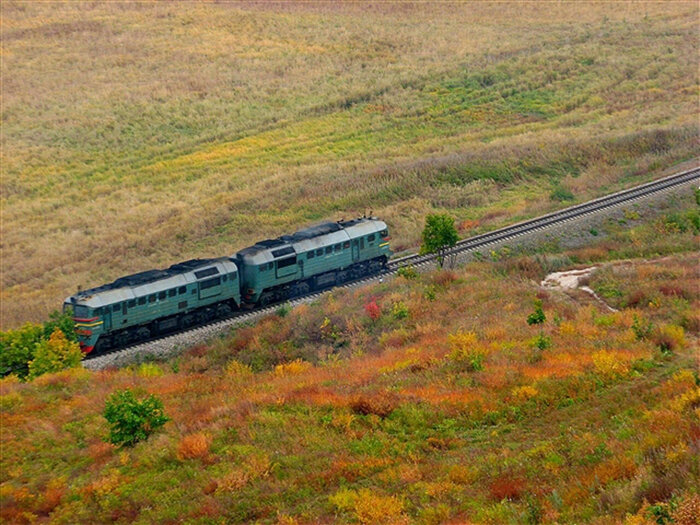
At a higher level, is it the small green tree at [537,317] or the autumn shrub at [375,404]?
the autumn shrub at [375,404]

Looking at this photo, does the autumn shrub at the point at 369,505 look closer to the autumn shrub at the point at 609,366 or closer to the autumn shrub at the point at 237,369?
the autumn shrub at the point at 609,366

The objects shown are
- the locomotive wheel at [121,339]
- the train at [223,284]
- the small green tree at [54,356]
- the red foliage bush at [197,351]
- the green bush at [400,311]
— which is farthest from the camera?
the locomotive wheel at [121,339]

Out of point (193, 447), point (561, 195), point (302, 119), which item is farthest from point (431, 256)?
point (302, 119)

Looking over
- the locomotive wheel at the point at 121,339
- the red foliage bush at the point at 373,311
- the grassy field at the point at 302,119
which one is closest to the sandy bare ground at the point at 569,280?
the red foliage bush at the point at 373,311

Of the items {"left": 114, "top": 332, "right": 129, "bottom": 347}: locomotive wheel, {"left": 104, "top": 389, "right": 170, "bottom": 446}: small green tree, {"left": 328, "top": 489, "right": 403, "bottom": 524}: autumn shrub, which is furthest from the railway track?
{"left": 328, "top": 489, "right": 403, "bottom": 524}: autumn shrub

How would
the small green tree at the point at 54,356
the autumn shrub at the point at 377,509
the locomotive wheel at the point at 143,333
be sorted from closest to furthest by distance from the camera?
the autumn shrub at the point at 377,509
the small green tree at the point at 54,356
the locomotive wheel at the point at 143,333

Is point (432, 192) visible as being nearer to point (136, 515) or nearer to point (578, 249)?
point (578, 249)
